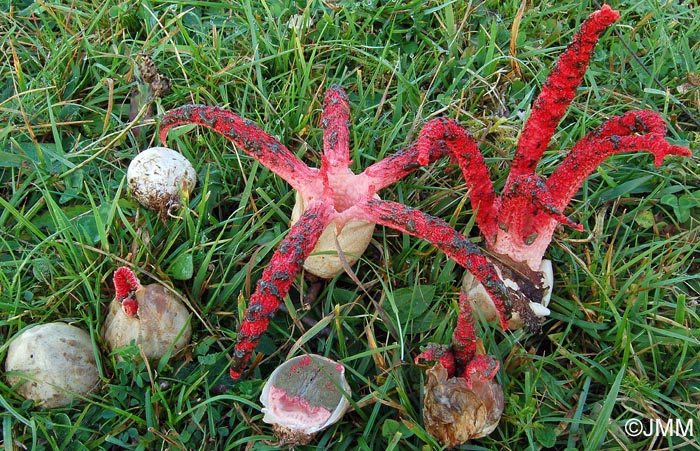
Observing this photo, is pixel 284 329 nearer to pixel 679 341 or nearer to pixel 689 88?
pixel 679 341

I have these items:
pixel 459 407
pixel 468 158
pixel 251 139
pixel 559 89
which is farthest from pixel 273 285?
pixel 559 89

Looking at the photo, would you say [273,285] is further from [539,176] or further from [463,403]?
[539,176]

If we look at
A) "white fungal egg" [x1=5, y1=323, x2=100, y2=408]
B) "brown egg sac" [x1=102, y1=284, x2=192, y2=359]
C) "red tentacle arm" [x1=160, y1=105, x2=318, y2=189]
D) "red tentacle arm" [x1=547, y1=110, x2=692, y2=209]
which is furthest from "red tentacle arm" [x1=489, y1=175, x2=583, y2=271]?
"white fungal egg" [x1=5, y1=323, x2=100, y2=408]

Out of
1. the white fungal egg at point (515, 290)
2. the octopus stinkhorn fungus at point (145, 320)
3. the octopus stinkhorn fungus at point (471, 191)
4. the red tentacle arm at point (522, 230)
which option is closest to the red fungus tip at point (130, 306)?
the octopus stinkhorn fungus at point (145, 320)

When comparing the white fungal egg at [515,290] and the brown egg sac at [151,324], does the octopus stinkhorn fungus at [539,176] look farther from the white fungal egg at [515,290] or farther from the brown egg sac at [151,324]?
the brown egg sac at [151,324]

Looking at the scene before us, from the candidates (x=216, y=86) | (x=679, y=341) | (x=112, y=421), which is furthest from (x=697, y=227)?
(x=112, y=421)

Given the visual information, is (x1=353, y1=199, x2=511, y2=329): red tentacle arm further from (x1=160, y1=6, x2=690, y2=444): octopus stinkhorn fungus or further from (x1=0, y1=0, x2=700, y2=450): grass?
(x1=0, y1=0, x2=700, y2=450): grass
